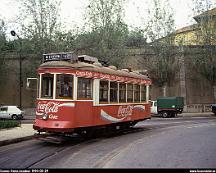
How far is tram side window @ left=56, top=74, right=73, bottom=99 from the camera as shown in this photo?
551 inches

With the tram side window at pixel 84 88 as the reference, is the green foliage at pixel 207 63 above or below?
above

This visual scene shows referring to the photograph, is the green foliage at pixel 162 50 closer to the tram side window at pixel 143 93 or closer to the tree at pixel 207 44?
the tree at pixel 207 44

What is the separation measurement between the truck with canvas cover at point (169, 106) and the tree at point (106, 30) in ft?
21.8

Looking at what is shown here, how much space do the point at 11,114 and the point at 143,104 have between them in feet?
65.3

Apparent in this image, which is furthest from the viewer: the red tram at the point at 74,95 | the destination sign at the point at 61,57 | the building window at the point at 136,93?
the building window at the point at 136,93

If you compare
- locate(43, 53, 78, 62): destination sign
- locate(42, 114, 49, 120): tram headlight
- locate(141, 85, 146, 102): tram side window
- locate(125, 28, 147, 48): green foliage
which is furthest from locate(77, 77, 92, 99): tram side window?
locate(125, 28, 147, 48): green foliage

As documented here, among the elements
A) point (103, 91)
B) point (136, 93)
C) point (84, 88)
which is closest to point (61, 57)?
point (84, 88)

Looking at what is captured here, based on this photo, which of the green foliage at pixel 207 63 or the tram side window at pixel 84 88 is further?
the green foliage at pixel 207 63

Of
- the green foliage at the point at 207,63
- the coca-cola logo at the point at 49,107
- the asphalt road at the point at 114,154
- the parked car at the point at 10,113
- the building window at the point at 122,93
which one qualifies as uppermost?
the green foliage at the point at 207,63

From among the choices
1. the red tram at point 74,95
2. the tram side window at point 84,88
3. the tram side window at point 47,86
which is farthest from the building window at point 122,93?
the tram side window at point 47,86

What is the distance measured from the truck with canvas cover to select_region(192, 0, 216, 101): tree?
755 centimetres

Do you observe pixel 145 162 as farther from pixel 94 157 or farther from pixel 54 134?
pixel 54 134

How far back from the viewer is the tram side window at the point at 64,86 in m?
14.0

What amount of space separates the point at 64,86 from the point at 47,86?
730mm
